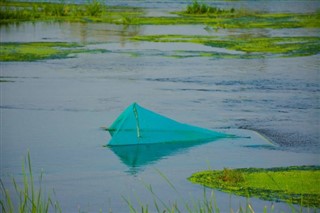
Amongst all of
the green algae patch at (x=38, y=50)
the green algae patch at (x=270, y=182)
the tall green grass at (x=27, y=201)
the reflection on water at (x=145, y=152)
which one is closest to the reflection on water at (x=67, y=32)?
the green algae patch at (x=38, y=50)

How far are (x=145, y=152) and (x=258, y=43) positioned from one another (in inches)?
424

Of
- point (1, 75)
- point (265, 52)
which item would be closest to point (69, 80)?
point (1, 75)

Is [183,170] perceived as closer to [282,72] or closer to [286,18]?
[282,72]

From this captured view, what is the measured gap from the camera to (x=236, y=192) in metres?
7.70

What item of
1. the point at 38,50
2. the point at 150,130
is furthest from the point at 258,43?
the point at 150,130

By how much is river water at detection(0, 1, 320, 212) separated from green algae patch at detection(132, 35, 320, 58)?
1.90 ft

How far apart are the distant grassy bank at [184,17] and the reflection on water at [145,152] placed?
14633 mm

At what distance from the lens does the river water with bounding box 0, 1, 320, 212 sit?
8234 millimetres

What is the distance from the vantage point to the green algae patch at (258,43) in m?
18.3

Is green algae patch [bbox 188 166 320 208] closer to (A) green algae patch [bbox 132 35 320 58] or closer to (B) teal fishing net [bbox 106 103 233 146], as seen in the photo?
(B) teal fishing net [bbox 106 103 233 146]

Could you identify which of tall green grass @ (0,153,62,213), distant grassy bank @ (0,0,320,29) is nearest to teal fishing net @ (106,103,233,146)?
tall green grass @ (0,153,62,213)

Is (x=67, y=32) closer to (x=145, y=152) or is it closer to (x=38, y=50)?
(x=38, y=50)

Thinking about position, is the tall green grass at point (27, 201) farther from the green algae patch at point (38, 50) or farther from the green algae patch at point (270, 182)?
the green algae patch at point (38, 50)

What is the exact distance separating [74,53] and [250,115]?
25.1ft
